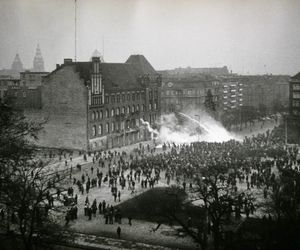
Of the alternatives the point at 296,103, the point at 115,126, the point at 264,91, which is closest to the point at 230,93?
the point at 264,91

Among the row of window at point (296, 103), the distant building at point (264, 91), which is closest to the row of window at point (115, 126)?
the row of window at point (296, 103)

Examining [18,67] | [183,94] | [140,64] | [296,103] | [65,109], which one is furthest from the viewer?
[18,67]

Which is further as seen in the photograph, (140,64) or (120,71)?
(140,64)

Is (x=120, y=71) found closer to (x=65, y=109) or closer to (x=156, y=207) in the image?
(x=65, y=109)

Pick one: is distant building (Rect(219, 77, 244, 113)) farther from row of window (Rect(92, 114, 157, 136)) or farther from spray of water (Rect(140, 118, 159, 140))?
row of window (Rect(92, 114, 157, 136))

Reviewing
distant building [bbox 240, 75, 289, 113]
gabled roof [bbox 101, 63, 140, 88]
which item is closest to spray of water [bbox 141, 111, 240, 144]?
gabled roof [bbox 101, 63, 140, 88]

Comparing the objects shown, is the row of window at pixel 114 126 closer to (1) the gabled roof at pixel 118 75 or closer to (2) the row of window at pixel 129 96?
(2) the row of window at pixel 129 96

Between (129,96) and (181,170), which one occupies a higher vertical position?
(129,96)
